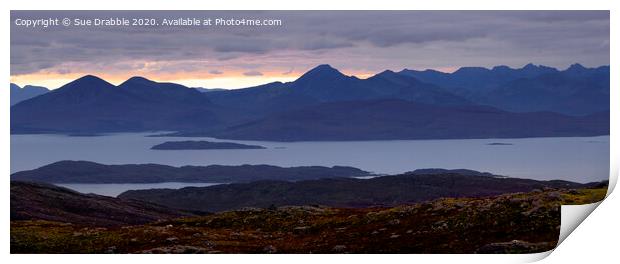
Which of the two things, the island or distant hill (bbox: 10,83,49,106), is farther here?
the island

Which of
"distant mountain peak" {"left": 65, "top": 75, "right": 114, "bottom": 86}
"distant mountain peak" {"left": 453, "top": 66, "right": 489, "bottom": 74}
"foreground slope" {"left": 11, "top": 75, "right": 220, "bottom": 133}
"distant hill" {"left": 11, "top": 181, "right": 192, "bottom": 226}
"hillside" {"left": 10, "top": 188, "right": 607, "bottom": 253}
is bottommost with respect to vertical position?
"distant hill" {"left": 11, "top": 181, "right": 192, "bottom": 226}

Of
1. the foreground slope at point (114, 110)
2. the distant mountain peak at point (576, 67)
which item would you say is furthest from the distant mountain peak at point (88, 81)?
the distant mountain peak at point (576, 67)

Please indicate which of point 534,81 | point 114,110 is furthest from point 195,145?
point 534,81

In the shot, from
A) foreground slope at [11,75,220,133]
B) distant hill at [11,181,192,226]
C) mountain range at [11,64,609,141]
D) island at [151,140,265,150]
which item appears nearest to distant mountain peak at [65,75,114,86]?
foreground slope at [11,75,220,133]

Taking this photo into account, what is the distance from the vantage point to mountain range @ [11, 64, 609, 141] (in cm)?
14788

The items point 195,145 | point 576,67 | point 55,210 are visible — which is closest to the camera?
point 576,67

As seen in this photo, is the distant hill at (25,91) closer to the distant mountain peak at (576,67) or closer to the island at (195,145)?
the island at (195,145)

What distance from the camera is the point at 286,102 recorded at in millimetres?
160625

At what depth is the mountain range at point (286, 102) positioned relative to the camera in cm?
14788

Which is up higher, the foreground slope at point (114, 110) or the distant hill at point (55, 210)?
the foreground slope at point (114, 110)

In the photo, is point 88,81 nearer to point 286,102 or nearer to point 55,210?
point 286,102

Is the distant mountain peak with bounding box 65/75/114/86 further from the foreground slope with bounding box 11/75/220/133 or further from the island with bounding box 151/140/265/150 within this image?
the island with bounding box 151/140/265/150

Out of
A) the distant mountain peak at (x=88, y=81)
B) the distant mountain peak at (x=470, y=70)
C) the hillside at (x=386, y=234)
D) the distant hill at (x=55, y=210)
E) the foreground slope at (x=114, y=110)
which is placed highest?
the distant mountain peak at (x=470, y=70)
